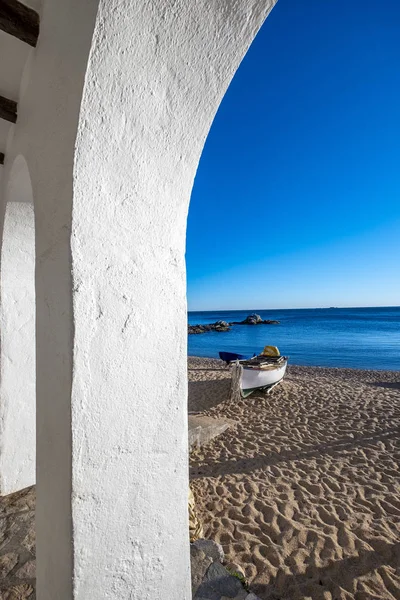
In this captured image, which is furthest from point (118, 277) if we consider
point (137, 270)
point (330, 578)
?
point (330, 578)

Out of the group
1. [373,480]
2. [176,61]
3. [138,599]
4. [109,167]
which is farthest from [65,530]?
[373,480]

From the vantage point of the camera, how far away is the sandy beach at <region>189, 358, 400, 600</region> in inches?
94.3

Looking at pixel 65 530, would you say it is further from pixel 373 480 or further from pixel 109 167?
pixel 373 480

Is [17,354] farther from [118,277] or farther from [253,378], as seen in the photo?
[253,378]

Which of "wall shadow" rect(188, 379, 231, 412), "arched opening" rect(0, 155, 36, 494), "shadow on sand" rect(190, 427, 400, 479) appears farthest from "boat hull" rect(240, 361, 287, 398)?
"arched opening" rect(0, 155, 36, 494)

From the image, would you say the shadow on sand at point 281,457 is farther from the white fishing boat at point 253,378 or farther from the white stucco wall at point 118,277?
the white stucco wall at point 118,277

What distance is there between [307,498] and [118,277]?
3.60 meters

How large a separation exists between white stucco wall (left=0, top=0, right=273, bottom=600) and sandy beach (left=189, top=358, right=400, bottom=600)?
169cm

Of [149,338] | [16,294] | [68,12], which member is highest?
[68,12]

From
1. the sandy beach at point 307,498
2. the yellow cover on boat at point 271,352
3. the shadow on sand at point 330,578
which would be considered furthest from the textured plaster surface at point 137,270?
the yellow cover on boat at point 271,352

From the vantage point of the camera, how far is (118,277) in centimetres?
118

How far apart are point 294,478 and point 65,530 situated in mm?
3553

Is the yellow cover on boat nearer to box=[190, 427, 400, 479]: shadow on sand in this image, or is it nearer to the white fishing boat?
the white fishing boat

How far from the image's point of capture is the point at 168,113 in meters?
1.20
